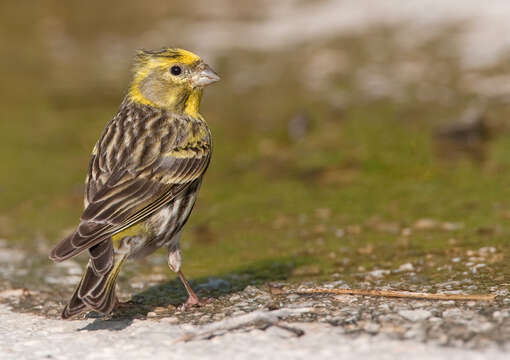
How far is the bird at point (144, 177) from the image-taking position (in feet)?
16.2

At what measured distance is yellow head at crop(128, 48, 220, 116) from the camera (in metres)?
6.31

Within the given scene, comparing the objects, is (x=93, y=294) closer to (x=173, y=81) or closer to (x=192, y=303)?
(x=192, y=303)

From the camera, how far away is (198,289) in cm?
621

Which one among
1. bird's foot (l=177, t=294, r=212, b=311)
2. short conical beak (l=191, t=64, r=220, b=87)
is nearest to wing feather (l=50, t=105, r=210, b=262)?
short conical beak (l=191, t=64, r=220, b=87)

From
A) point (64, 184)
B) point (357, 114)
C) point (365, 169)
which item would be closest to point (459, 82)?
point (357, 114)

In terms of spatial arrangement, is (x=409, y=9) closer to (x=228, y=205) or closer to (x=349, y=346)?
(x=228, y=205)

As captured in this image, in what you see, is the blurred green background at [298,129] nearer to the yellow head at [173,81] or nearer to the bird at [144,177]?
the bird at [144,177]

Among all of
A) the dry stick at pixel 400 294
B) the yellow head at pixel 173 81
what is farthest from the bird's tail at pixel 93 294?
the yellow head at pixel 173 81

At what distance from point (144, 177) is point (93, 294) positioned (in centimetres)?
99

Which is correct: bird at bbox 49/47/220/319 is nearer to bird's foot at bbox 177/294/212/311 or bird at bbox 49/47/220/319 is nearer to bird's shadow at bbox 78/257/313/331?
bird's foot at bbox 177/294/212/311

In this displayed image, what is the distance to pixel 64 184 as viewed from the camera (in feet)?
31.5

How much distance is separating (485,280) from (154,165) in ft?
7.88

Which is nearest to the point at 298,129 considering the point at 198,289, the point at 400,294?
the point at 198,289

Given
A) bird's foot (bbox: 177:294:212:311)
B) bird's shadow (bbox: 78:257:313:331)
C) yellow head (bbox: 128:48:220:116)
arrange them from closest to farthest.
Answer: bird's shadow (bbox: 78:257:313:331) < bird's foot (bbox: 177:294:212:311) < yellow head (bbox: 128:48:220:116)
